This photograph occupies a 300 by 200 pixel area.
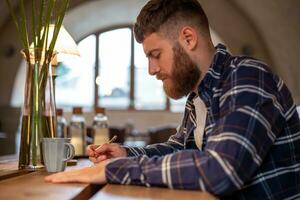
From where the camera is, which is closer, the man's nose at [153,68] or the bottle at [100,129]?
the man's nose at [153,68]

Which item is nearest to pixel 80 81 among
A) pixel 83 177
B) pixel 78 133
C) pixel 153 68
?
pixel 78 133

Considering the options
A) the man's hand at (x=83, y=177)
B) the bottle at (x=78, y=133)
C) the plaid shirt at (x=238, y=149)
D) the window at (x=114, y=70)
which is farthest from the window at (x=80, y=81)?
the man's hand at (x=83, y=177)

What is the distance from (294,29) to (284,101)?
5.47 m

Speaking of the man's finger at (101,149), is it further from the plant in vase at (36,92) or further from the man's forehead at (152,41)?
the man's forehead at (152,41)

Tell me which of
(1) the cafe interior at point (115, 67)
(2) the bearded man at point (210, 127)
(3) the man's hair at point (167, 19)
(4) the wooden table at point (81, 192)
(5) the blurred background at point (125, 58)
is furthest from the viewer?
(5) the blurred background at point (125, 58)

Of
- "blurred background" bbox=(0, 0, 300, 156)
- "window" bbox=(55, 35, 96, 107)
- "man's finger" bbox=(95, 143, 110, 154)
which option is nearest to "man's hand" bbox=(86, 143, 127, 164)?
"man's finger" bbox=(95, 143, 110, 154)

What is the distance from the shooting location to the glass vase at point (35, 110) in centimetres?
151

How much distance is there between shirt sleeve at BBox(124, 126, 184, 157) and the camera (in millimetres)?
1624

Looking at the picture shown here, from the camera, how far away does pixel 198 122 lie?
1.54 m

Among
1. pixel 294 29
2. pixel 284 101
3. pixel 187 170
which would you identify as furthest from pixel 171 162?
pixel 294 29

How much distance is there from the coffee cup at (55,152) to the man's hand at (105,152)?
0.16 metres

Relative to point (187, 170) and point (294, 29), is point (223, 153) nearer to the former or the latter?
point (187, 170)

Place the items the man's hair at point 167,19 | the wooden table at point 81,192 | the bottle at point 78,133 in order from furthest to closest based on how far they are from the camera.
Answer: the bottle at point 78,133, the man's hair at point 167,19, the wooden table at point 81,192

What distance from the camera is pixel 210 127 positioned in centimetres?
130
